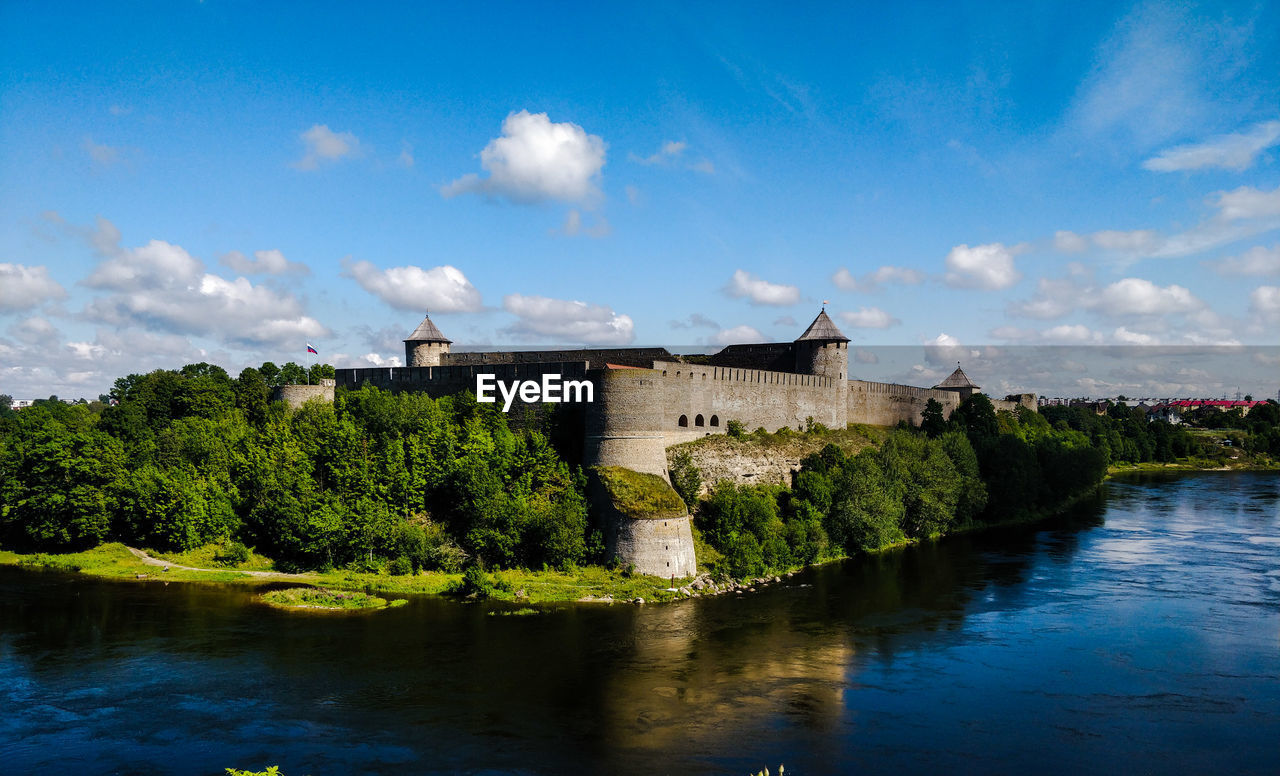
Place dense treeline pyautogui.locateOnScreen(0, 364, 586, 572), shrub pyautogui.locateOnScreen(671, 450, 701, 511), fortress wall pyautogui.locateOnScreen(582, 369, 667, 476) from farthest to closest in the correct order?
1. shrub pyautogui.locateOnScreen(671, 450, 701, 511)
2. fortress wall pyautogui.locateOnScreen(582, 369, 667, 476)
3. dense treeline pyautogui.locateOnScreen(0, 364, 586, 572)

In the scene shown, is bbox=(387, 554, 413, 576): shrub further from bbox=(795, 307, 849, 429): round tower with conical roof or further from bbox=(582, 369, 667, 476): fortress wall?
bbox=(795, 307, 849, 429): round tower with conical roof

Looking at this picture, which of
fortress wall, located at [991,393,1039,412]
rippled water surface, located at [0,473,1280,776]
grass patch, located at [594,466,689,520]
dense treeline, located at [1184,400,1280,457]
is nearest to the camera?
rippled water surface, located at [0,473,1280,776]

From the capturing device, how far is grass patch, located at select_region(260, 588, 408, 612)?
19797mm

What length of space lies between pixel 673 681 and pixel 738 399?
14368 millimetres

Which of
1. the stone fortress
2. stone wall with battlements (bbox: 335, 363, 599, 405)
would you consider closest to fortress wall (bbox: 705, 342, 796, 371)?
the stone fortress

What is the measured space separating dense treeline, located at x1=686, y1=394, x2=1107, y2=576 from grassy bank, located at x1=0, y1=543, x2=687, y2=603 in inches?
127

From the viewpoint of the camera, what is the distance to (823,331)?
105 ft

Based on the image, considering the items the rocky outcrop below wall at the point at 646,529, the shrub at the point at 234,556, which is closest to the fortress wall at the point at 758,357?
the rocky outcrop below wall at the point at 646,529

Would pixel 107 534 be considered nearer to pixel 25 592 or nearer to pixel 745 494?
pixel 25 592

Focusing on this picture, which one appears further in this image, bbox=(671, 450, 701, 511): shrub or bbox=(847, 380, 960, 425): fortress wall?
bbox=(847, 380, 960, 425): fortress wall

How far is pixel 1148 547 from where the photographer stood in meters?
27.4

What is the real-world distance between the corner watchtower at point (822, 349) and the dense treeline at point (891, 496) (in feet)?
11.3

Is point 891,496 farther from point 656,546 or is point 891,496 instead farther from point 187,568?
point 187,568

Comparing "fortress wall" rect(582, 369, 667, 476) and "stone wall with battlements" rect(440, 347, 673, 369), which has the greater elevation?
"stone wall with battlements" rect(440, 347, 673, 369)
